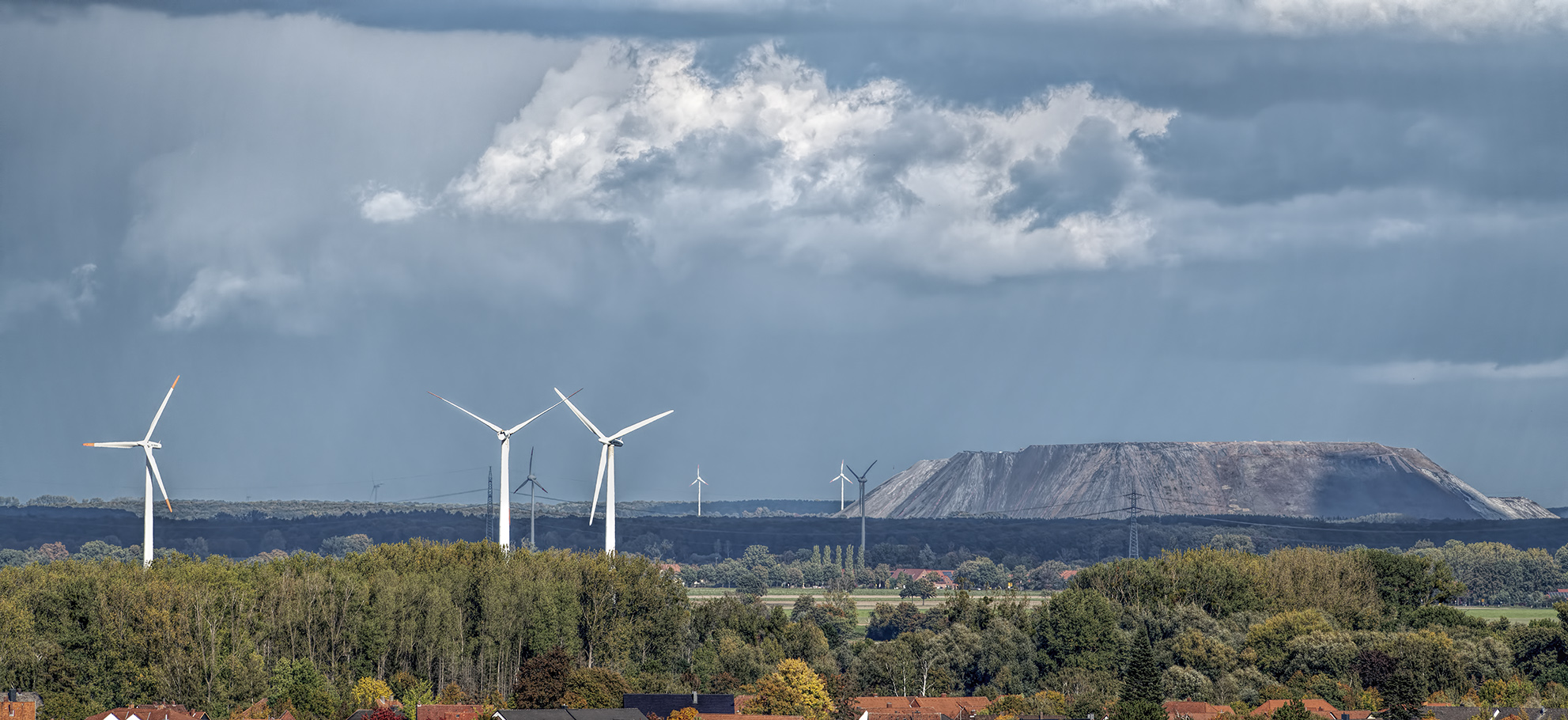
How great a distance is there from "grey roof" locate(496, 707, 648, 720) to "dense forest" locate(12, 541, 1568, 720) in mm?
7149

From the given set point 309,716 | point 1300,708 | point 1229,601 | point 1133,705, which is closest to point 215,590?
point 309,716

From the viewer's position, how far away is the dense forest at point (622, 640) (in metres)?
120

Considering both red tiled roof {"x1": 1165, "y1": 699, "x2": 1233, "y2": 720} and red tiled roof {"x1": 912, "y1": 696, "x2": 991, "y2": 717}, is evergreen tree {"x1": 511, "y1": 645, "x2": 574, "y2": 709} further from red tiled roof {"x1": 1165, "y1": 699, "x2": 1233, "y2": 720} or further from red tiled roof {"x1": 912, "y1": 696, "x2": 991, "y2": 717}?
red tiled roof {"x1": 1165, "y1": 699, "x2": 1233, "y2": 720}

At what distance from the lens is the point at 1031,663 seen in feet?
502

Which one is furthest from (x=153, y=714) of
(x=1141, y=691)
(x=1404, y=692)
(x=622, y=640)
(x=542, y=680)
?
(x=1404, y=692)

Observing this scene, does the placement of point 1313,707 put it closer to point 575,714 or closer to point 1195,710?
point 1195,710

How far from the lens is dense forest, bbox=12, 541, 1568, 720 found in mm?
120438

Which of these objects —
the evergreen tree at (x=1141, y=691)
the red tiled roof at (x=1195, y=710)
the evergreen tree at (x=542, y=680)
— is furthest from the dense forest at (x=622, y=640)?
the red tiled roof at (x=1195, y=710)

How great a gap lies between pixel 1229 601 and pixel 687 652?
176ft

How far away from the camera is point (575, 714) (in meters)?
106

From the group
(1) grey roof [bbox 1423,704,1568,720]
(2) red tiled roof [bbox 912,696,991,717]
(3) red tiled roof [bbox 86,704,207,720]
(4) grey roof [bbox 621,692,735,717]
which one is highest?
(3) red tiled roof [bbox 86,704,207,720]

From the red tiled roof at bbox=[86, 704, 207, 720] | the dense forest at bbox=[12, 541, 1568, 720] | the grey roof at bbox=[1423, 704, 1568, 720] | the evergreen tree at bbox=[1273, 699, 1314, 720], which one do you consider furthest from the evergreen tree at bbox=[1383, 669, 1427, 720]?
the red tiled roof at bbox=[86, 704, 207, 720]

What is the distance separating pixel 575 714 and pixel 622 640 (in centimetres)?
4421

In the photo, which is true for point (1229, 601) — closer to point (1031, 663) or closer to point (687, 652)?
point (1031, 663)
